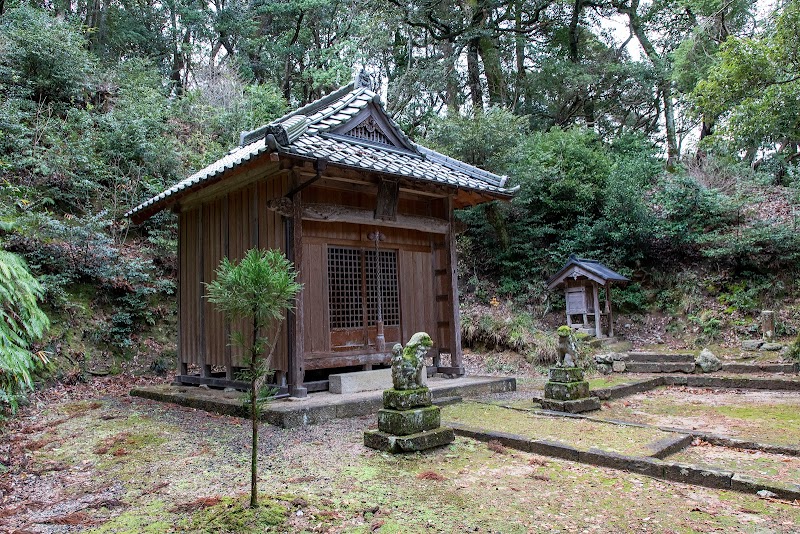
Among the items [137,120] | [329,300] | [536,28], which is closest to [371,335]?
[329,300]

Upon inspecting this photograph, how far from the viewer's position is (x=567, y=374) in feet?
24.5

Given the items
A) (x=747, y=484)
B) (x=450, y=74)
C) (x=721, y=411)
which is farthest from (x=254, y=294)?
(x=450, y=74)

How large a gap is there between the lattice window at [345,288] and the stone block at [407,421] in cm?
316

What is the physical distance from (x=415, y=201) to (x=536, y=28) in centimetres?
1597

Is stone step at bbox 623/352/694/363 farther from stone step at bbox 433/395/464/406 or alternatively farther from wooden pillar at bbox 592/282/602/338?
stone step at bbox 433/395/464/406

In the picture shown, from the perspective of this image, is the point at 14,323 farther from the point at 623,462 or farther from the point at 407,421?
the point at 623,462

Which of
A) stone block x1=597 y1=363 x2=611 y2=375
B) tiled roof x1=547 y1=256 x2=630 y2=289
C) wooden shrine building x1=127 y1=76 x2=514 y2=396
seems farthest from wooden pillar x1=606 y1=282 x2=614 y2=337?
wooden shrine building x1=127 y1=76 x2=514 y2=396

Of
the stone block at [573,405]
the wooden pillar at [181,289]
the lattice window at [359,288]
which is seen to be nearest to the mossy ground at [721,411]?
the stone block at [573,405]

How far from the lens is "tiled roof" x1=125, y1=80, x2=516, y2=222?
272 inches

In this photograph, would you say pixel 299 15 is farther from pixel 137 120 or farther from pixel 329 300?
pixel 329 300

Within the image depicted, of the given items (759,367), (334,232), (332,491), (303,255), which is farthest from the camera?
(759,367)

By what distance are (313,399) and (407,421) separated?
245 centimetres

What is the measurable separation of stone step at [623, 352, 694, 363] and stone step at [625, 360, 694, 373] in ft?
1.04

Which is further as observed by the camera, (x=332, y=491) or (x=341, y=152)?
(x=341, y=152)
